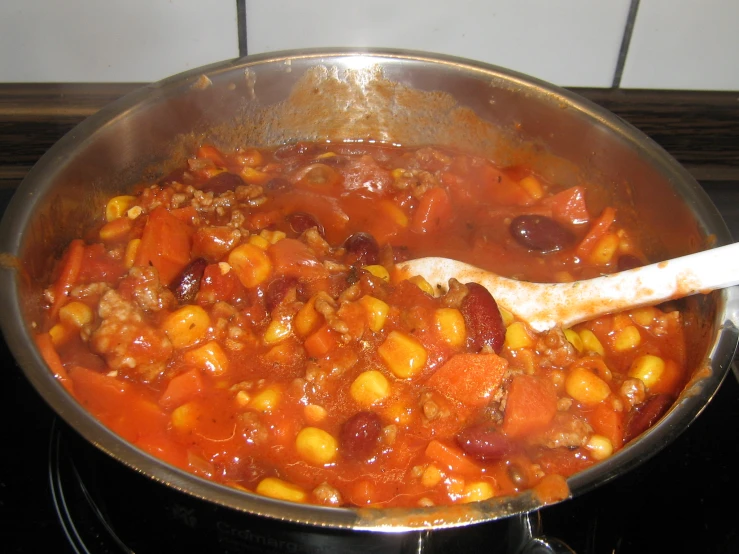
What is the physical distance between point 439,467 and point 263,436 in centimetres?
55

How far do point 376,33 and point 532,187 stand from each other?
105cm

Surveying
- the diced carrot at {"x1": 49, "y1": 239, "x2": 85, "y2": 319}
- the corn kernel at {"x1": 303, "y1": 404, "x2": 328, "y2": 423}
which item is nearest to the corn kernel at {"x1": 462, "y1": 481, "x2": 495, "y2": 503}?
the corn kernel at {"x1": 303, "y1": 404, "x2": 328, "y2": 423}

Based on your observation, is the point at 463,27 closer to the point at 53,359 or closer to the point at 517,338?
the point at 517,338

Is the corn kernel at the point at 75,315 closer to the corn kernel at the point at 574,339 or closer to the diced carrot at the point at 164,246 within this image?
the diced carrot at the point at 164,246

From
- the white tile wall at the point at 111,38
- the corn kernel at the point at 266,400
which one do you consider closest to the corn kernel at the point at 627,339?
the corn kernel at the point at 266,400

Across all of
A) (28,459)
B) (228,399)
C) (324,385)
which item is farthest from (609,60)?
(28,459)

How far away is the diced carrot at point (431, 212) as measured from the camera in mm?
3078

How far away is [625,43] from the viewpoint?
11.2 feet

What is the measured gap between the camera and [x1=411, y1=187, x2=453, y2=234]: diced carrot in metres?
3.08

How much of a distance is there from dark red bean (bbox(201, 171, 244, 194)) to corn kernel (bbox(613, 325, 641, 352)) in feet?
5.62

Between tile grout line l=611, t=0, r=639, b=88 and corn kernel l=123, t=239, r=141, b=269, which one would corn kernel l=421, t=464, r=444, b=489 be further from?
tile grout line l=611, t=0, r=639, b=88

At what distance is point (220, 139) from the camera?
10.6ft

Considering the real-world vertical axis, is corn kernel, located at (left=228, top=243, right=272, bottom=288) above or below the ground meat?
above

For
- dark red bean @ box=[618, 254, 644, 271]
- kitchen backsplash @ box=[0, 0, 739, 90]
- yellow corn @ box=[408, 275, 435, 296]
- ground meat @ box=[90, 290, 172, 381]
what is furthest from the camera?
Answer: kitchen backsplash @ box=[0, 0, 739, 90]
